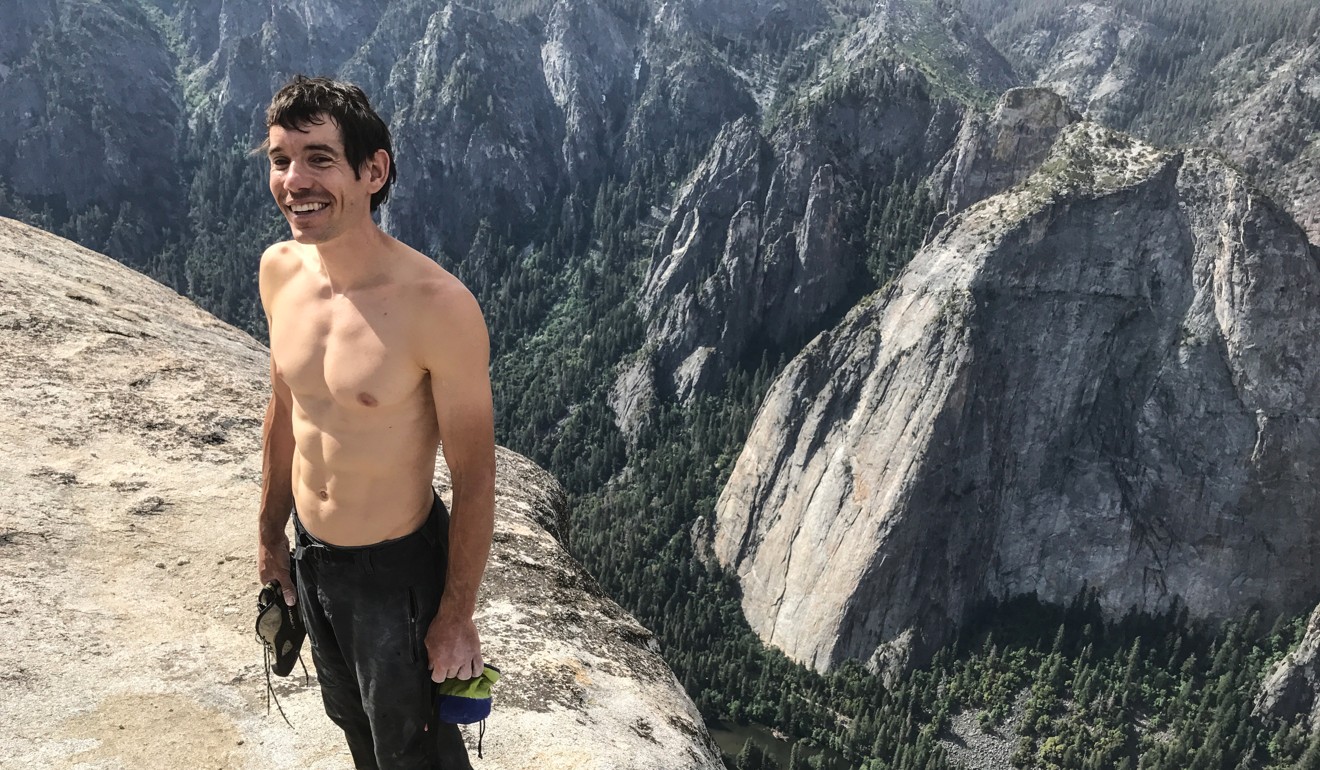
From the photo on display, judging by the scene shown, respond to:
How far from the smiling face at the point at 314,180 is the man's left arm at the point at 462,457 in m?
0.88

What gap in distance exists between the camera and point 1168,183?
104 metres

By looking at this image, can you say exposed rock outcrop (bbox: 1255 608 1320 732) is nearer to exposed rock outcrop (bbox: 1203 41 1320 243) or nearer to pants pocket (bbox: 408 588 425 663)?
exposed rock outcrop (bbox: 1203 41 1320 243)

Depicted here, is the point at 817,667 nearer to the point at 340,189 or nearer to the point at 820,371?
the point at 820,371

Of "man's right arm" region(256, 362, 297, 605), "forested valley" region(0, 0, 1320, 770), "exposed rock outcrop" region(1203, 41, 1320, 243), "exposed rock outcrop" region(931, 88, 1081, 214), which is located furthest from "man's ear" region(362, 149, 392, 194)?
"exposed rock outcrop" region(1203, 41, 1320, 243)

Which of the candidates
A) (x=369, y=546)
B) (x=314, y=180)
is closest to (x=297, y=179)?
(x=314, y=180)

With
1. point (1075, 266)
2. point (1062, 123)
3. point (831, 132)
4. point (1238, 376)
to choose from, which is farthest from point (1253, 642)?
point (831, 132)

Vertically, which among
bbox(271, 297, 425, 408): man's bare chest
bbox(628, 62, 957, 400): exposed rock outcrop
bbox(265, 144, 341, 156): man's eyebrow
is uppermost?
bbox(628, 62, 957, 400): exposed rock outcrop

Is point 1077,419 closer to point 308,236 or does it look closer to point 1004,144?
point 1004,144

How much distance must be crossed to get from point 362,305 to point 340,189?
0.75 metres

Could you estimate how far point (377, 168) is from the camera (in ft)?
18.1

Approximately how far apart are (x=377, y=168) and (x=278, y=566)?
11.6 feet

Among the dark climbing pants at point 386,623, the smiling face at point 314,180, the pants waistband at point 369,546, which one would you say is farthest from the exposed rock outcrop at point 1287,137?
the smiling face at point 314,180

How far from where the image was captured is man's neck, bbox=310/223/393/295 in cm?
547

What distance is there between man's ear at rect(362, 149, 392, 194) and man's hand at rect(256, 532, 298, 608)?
317 cm
